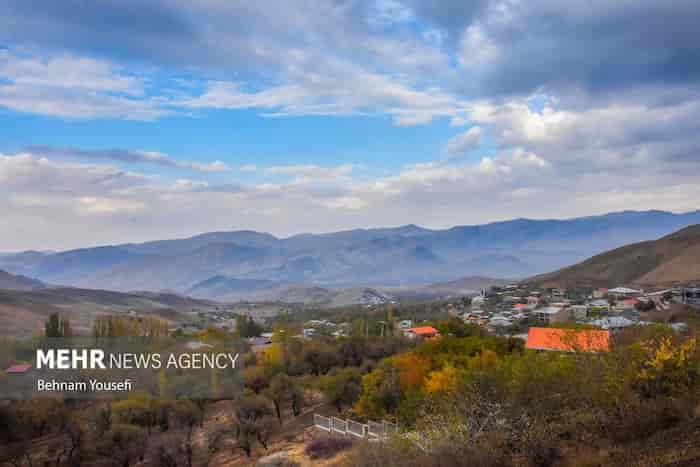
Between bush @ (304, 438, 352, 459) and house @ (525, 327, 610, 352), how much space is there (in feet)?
35.9

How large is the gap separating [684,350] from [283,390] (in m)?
27.9

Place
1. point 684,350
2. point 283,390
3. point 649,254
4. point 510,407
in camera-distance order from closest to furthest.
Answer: point 510,407, point 684,350, point 283,390, point 649,254

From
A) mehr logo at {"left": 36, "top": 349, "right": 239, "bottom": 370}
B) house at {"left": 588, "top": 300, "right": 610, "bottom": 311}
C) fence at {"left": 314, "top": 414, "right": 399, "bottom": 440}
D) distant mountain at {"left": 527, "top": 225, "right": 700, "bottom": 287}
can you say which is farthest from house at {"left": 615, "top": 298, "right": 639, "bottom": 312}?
fence at {"left": 314, "top": 414, "right": 399, "bottom": 440}

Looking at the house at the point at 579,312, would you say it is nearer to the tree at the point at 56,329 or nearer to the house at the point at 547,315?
the house at the point at 547,315

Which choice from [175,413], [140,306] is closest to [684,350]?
[175,413]

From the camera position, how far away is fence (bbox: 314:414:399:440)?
85.4ft

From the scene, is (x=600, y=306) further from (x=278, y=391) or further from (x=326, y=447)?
(x=326, y=447)

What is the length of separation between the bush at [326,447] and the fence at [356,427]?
0.90 m

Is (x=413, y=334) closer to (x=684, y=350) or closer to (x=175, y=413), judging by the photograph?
(x=175, y=413)

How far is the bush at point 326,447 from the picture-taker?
87.0 feet

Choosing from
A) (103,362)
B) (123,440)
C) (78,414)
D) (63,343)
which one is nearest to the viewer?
(123,440)

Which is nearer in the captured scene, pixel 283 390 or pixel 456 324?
pixel 283 390

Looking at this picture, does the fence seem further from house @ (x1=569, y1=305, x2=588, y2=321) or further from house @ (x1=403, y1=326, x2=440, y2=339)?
house @ (x1=569, y1=305, x2=588, y2=321)

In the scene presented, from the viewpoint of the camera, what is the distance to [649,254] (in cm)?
16088
